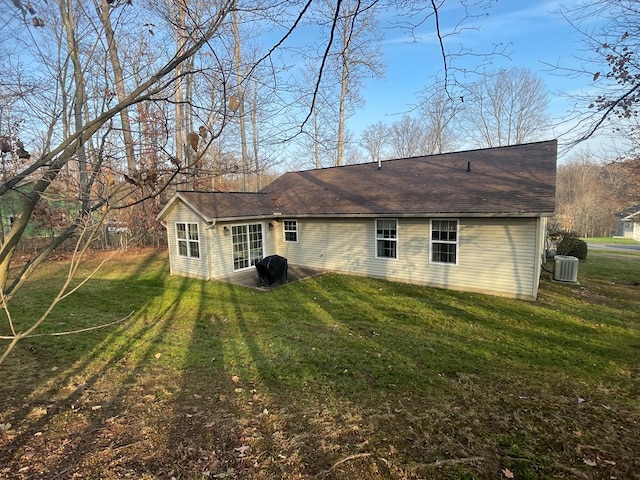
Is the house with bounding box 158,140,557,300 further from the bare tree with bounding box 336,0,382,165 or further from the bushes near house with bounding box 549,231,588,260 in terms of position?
the bare tree with bounding box 336,0,382,165

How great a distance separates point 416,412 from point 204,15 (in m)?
4.62

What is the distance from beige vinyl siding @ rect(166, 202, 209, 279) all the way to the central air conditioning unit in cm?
1220

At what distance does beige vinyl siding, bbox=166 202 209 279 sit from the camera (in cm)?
1212

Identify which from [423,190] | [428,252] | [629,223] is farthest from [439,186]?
[629,223]

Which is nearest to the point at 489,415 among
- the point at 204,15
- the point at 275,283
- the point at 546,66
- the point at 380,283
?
the point at 546,66

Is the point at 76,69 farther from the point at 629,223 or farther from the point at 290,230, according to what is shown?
the point at 629,223

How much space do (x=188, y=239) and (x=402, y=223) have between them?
7972 millimetres

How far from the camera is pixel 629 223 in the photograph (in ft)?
142

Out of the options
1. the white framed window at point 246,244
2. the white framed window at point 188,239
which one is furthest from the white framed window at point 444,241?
the white framed window at point 188,239

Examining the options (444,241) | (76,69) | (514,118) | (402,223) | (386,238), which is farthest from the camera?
(514,118)

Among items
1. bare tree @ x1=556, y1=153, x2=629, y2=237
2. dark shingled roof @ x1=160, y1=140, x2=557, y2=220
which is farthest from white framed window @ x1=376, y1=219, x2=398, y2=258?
bare tree @ x1=556, y1=153, x2=629, y2=237

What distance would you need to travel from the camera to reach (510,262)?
946cm

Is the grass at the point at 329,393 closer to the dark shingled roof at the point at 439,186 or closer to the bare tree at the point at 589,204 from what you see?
the dark shingled roof at the point at 439,186

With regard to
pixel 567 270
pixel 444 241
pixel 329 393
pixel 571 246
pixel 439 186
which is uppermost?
pixel 439 186
